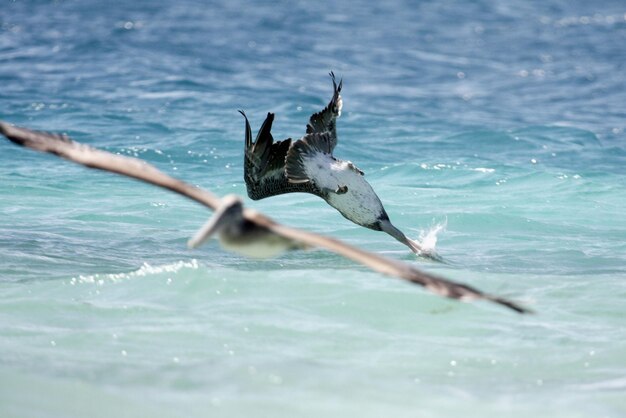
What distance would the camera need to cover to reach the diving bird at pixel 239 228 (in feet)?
12.9

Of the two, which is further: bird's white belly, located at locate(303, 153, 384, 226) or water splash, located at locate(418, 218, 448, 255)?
water splash, located at locate(418, 218, 448, 255)

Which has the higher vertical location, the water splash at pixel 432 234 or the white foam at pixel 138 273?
the white foam at pixel 138 273

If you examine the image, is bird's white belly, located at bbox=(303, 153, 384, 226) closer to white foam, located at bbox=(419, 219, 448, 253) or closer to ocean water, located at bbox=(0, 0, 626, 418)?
ocean water, located at bbox=(0, 0, 626, 418)

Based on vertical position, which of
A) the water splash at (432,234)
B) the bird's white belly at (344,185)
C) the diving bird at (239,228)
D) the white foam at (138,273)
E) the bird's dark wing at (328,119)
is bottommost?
the water splash at (432,234)

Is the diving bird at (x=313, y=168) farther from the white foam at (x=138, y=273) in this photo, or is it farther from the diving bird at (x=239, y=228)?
the diving bird at (x=239, y=228)

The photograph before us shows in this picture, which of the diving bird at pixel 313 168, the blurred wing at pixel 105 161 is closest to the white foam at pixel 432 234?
the diving bird at pixel 313 168

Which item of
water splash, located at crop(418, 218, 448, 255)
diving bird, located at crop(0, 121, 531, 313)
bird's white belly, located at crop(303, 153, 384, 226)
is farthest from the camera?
water splash, located at crop(418, 218, 448, 255)

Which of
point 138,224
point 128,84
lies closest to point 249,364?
point 138,224

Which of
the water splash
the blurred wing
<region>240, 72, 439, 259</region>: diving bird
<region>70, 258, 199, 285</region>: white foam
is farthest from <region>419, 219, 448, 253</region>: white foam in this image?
the blurred wing

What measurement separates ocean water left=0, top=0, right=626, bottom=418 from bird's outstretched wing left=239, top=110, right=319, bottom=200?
0.68 metres

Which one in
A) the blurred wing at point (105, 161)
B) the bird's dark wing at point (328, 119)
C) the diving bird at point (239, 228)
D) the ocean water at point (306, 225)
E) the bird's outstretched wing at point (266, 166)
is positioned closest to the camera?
the diving bird at point (239, 228)

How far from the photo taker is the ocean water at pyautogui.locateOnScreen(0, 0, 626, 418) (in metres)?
5.73

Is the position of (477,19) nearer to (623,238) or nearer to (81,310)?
(623,238)

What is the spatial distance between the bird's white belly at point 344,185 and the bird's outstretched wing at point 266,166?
0.13 m
